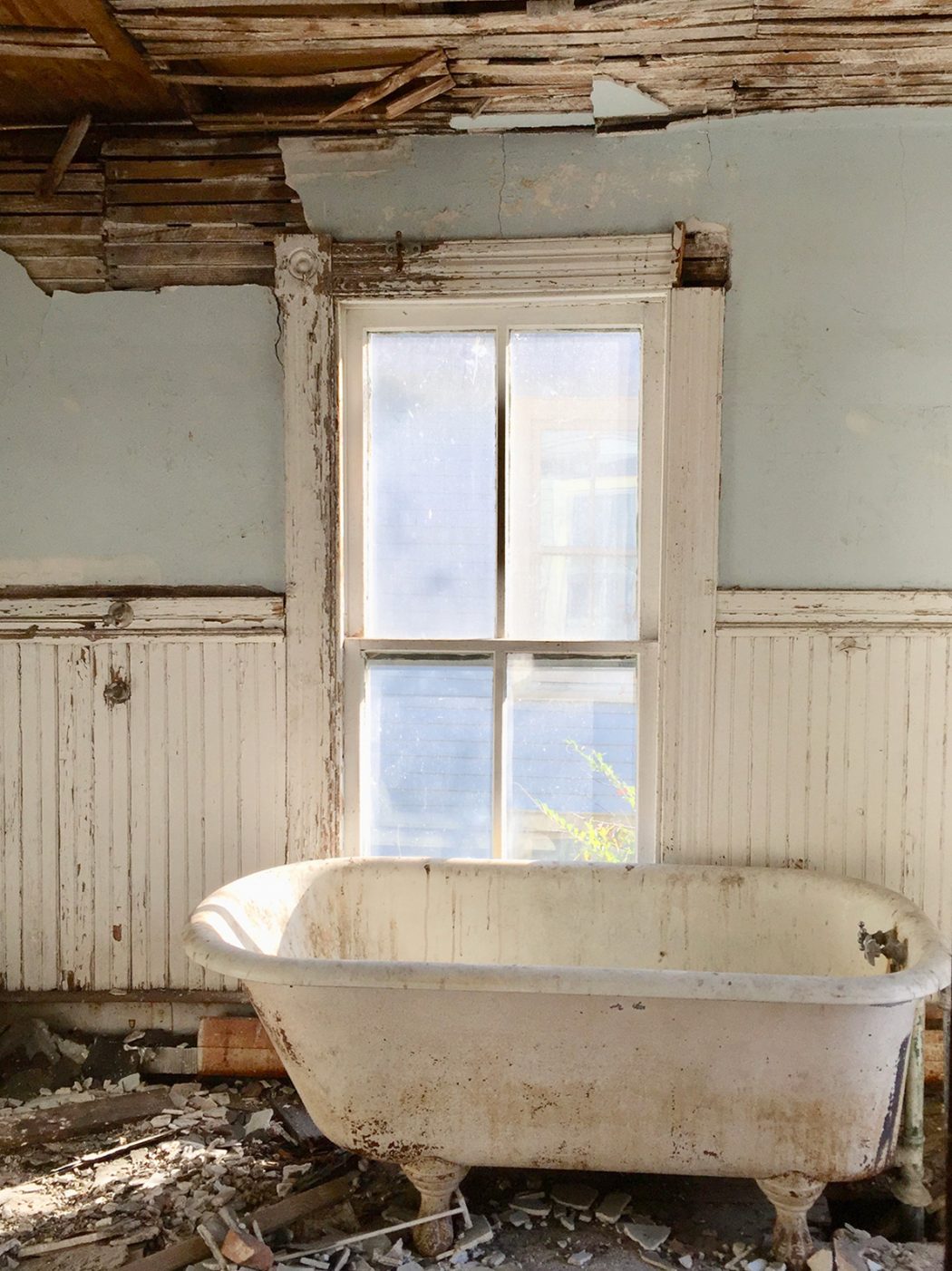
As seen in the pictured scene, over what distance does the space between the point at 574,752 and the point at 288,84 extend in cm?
179

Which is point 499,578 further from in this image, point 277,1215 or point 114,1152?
point 114,1152

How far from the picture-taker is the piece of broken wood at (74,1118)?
2.15m

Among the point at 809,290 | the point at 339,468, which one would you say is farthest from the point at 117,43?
the point at 809,290

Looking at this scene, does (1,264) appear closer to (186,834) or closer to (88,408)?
(88,408)

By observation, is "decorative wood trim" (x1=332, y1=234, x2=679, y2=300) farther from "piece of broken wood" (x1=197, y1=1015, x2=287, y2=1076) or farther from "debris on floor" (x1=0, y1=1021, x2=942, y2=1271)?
"debris on floor" (x1=0, y1=1021, x2=942, y2=1271)

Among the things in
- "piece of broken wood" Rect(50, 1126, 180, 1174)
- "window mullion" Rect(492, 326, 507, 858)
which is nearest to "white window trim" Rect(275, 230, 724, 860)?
"window mullion" Rect(492, 326, 507, 858)

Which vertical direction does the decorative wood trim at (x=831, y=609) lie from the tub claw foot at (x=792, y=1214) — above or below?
above

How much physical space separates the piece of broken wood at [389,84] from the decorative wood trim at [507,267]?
301 mm

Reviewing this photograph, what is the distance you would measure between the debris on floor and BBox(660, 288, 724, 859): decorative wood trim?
0.82 metres

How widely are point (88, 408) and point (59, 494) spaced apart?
0.25m

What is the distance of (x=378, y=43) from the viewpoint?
2.03 m

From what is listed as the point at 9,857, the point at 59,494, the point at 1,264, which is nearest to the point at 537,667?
the point at 59,494

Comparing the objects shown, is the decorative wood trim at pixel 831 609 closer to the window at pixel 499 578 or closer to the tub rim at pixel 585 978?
the window at pixel 499 578

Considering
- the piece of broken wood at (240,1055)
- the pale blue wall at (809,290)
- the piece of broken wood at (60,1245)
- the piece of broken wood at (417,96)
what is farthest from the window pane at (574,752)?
the piece of broken wood at (417,96)
